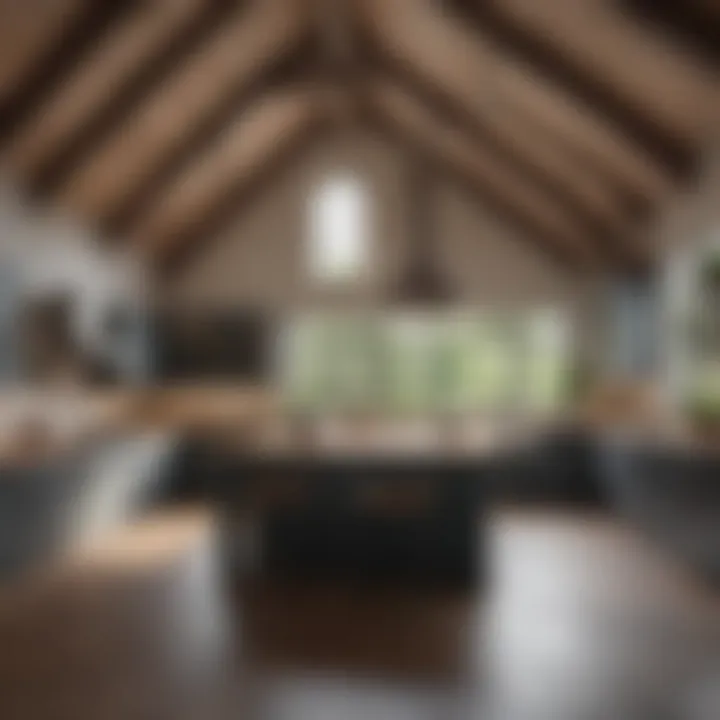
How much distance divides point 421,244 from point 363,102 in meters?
1.48

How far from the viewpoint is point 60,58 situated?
240 inches

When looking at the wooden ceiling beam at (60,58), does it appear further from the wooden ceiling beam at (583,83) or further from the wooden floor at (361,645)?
the wooden floor at (361,645)

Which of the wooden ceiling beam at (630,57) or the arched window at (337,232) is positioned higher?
the wooden ceiling beam at (630,57)

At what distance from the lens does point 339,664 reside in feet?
13.9

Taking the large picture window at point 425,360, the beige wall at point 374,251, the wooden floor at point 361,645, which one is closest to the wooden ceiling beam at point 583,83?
the wooden floor at point 361,645

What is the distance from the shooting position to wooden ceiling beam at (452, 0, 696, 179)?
6.11 metres

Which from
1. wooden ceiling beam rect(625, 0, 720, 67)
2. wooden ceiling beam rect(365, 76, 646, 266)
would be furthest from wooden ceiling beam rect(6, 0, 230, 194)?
wooden ceiling beam rect(625, 0, 720, 67)

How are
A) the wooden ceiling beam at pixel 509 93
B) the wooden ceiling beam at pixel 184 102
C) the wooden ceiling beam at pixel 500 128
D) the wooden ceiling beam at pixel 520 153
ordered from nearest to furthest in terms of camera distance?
the wooden ceiling beam at pixel 509 93
the wooden ceiling beam at pixel 184 102
the wooden ceiling beam at pixel 500 128
the wooden ceiling beam at pixel 520 153

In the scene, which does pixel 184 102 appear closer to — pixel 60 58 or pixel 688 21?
pixel 60 58

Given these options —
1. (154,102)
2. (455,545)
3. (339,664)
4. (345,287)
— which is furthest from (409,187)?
(339,664)

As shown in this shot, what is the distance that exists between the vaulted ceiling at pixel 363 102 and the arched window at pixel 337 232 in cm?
52

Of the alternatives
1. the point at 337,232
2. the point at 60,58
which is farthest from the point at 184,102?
the point at 337,232

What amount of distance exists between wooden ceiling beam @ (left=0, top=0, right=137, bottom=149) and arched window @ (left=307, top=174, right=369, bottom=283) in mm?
4006

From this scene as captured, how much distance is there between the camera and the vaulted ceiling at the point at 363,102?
19.1 feet
